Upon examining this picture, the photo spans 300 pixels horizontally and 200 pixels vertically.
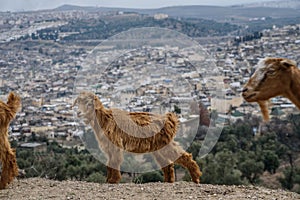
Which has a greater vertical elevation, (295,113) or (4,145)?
(4,145)

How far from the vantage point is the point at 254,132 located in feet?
83.5

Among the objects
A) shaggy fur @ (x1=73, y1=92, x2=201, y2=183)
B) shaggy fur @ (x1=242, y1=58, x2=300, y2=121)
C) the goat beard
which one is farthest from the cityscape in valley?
shaggy fur @ (x1=73, y1=92, x2=201, y2=183)

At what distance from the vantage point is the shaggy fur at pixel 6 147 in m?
8.34

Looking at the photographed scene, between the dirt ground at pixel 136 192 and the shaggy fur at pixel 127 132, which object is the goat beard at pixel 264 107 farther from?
the shaggy fur at pixel 127 132

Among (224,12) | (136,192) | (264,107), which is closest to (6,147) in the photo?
(136,192)

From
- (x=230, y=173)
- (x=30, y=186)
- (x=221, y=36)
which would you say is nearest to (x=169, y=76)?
(x=30, y=186)

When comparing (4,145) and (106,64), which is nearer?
(4,145)

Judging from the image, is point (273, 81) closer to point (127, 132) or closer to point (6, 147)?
point (127, 132)

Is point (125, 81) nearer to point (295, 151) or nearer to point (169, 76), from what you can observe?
point (169, 76)

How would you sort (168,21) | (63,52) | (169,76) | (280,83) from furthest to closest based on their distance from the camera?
(168,21), (63,52), (169,76), (280,83)

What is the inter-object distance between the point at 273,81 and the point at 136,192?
3.08 m

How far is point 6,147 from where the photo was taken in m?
8.39

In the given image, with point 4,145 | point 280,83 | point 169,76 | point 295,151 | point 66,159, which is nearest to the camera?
point 280,83

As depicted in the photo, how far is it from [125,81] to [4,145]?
4.91 meters
